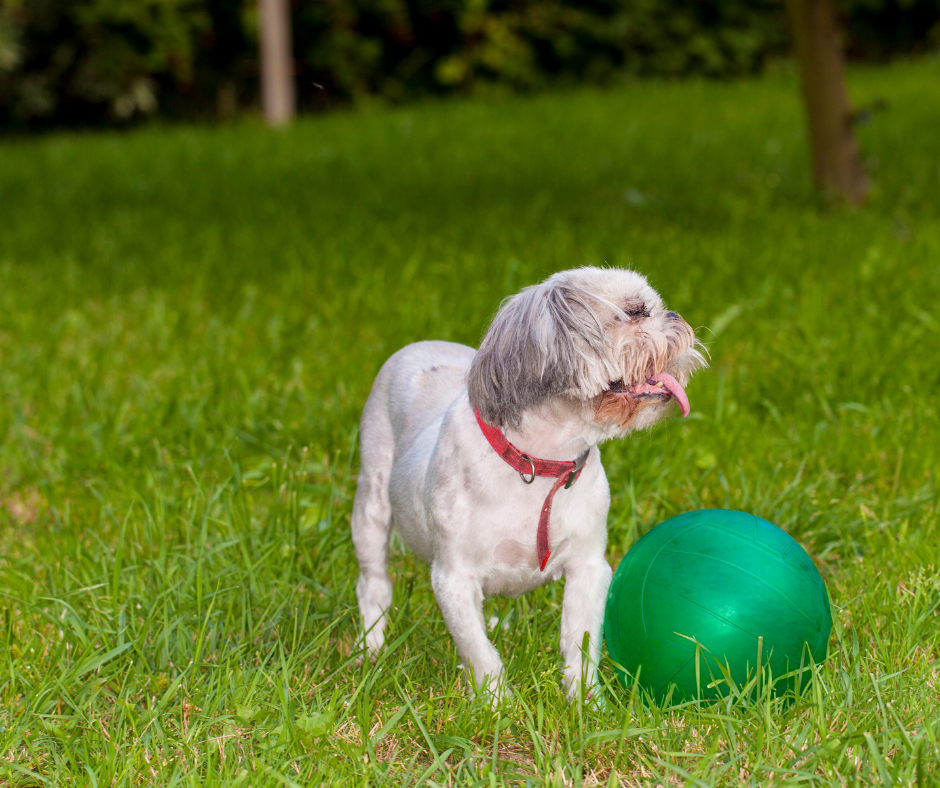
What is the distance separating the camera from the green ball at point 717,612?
250 centimetres

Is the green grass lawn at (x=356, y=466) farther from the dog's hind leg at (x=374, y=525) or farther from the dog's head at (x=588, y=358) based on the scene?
the dog's head at (x=588, y=358)

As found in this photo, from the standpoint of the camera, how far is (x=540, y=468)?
2.51 meters

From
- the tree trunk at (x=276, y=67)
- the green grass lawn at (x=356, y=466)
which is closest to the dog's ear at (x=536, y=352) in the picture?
the green grass lawn at (x=356, y=466)

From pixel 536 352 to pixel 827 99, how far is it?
19.5 feet

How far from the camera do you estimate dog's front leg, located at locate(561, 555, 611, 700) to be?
8.71 ft

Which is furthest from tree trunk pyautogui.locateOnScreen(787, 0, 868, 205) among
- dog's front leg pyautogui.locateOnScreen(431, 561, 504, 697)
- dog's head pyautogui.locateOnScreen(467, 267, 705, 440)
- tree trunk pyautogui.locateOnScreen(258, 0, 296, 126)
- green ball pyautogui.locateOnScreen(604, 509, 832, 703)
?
tree trunk pyautogui.locateOnScreen(258, 0, 296, 126)

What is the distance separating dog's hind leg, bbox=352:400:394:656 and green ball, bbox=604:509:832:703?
765 mm

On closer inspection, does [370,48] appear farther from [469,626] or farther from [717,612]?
[717,612]

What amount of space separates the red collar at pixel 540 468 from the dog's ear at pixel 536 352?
0.06m

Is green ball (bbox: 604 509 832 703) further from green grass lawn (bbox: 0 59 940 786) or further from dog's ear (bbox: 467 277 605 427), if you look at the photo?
dog's ear (bbox: 467 277 605 427)

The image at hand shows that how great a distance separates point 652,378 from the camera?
241cm

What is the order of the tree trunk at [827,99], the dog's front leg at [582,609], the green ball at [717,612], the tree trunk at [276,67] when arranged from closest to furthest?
1. the green ball at [717,612]
2. the dog's front leg at [582,609]
3. the tree trunk at [827,99]
4. the tree trunk at [276,67]

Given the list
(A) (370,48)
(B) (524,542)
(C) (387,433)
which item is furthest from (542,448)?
(A) (370,48)

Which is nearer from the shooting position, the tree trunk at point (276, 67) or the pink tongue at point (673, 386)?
the pink tongue at point (673, 386)
